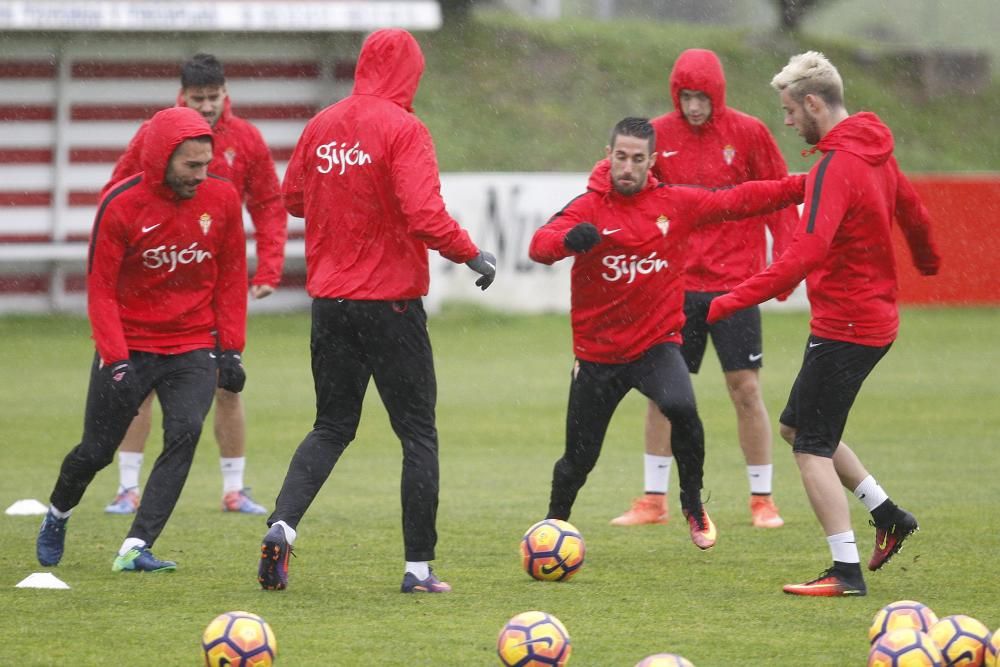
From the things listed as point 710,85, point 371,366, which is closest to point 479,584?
point 371,366

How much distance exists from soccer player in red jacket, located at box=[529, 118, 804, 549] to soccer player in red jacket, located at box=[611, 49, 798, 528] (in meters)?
1.16

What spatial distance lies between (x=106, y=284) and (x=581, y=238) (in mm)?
2215

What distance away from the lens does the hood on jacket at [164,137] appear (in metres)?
7.54

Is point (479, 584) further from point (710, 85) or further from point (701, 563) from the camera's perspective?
point (710, 85)

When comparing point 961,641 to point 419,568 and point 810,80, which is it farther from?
point 810,80

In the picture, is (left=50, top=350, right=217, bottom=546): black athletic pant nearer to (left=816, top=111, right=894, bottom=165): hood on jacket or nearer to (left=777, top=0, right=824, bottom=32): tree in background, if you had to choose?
(left=816, top=111, right=894, bottom=165): hood on jacket

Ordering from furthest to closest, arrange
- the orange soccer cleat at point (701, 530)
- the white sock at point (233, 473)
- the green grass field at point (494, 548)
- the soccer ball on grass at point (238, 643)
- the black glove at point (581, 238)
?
the white sock at point (233, 473)
the orange soccer cleat at point (701, 530)
the black glove at point (581, 238)
the green grass field at point (494, 548)
the soccer ball on grass at point (238, 643)

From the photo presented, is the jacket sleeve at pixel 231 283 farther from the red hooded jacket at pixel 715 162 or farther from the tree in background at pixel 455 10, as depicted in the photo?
the tree in background at pixel 455 10

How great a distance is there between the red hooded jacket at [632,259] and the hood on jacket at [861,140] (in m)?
0.74

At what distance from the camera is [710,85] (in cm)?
923

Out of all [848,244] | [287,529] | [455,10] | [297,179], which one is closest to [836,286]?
[848,244]

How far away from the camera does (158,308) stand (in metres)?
7.80

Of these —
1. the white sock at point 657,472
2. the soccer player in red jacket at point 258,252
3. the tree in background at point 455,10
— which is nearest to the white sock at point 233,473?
the soccer player in red jacket at point 258,252

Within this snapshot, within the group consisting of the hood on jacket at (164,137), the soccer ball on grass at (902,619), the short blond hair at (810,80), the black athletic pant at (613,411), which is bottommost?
the soccer ball on grass at (902,619)
